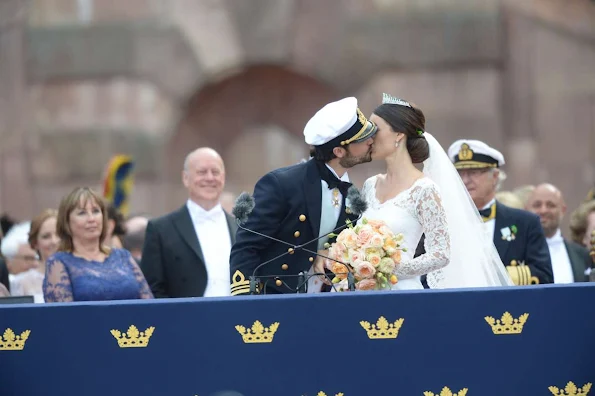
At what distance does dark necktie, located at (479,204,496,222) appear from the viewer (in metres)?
8.07

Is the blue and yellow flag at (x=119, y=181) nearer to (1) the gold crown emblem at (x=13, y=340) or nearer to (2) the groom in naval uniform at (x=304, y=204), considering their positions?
(2) the groom in naval uniform at (x=304, y=204)

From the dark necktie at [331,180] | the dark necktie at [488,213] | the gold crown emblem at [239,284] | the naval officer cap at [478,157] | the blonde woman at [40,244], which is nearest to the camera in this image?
the gold crown emblem at [239,284]

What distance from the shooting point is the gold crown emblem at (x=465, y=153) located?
8.34m

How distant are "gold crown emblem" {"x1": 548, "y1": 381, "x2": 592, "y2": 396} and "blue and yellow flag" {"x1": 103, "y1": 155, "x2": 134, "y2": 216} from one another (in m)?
8.31

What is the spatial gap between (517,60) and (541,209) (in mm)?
5234

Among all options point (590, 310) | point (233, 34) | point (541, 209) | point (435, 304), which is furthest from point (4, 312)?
point (233, 34)

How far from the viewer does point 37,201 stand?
14930mm

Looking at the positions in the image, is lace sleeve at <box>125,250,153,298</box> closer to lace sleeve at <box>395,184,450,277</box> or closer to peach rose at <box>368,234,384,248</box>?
lace sleeve at <box>395,184,450,277</box>

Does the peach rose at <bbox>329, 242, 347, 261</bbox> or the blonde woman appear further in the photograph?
the blonde woman

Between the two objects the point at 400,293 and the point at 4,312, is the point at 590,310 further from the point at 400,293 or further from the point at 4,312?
the point at 4,312

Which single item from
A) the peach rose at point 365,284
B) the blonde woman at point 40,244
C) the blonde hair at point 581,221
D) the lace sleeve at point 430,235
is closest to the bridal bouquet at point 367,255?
the peach rose at point 365,284

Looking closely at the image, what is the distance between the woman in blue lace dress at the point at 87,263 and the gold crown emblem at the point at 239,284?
142 cm

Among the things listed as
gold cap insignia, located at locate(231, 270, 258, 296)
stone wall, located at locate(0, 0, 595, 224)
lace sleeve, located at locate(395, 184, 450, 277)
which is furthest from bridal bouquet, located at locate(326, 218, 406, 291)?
stone wall, located at locate(0, 0, 595, 224)

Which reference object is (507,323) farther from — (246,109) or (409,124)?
(246,109)
